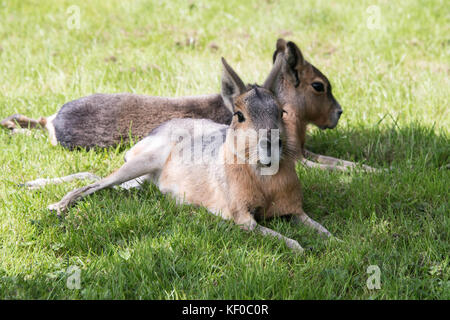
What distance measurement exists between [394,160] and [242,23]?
3.52 m

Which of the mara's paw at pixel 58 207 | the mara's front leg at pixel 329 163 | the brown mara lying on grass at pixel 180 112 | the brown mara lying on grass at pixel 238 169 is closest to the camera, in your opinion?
the brown mara lying on grass at pixel 238 169

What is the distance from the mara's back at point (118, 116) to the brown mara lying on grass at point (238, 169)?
635 mm

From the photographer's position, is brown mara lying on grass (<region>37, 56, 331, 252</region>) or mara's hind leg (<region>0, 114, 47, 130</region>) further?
mara's hind leg (<region>0, 114, 47, 130</region>)

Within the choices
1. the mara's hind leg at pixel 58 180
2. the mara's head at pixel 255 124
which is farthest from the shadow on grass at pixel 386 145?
the mara's hind leg at pixel 58 180

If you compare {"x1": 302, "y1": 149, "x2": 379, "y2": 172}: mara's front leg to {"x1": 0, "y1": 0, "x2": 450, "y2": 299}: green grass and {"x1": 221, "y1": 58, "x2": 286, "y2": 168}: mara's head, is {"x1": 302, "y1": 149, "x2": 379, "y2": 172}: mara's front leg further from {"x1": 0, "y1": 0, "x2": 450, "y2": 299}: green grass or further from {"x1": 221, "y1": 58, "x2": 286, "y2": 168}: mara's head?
{"x1": 221, "y1": 58, "x2": 286, "y2": 168}: mara's head

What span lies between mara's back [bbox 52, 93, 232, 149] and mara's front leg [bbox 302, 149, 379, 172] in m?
0.76

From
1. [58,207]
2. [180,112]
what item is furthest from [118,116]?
[58,207]

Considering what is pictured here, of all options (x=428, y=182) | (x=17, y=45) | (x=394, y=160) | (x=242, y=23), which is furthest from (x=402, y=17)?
(x=17, y=45)

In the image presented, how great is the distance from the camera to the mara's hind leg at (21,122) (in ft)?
16.0

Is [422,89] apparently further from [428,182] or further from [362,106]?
[428,182]

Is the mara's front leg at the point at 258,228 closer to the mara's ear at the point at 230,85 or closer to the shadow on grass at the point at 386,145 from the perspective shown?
the mara's ear at the point at 230,85

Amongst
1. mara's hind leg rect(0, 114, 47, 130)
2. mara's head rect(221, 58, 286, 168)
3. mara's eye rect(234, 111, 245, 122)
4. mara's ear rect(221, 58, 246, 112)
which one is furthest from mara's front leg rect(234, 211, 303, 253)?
mara's hind leg rect(0, 114, 47, 130)

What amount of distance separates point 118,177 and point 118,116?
95cm

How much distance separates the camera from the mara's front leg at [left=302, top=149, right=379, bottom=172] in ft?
14.1
